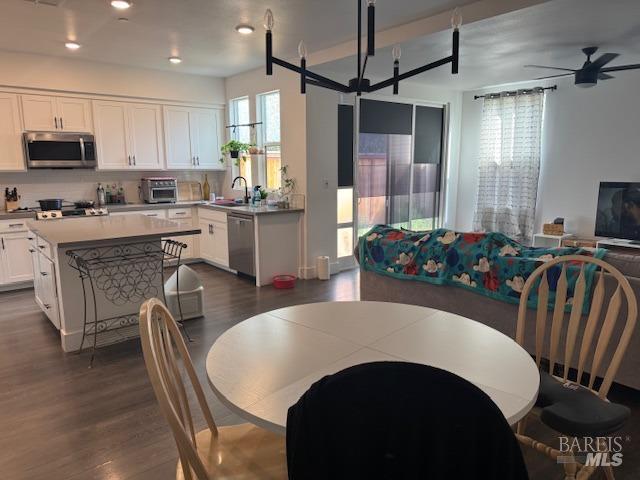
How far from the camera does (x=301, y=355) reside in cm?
148

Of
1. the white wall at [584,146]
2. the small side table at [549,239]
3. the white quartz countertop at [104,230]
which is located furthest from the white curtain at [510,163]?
the white quartz countertop at [104,230]

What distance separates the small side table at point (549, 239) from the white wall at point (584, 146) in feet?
0.88

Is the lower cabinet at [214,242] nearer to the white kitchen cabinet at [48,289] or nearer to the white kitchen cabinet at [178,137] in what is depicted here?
the white kitchen cabinet at [178,137]

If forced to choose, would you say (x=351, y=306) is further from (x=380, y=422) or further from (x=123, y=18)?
(x=123, y=18)

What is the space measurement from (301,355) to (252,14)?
3083 mm

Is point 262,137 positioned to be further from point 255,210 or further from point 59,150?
point 59,150

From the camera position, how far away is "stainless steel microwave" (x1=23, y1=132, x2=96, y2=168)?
4945 millimetres

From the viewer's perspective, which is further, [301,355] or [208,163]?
[208,163]

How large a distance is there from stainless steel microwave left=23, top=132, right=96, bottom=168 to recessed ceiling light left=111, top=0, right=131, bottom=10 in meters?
2.30

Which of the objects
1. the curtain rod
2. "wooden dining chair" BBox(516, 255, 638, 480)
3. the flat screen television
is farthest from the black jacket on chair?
the curtain rod

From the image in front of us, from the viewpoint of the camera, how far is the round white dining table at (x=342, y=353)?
1.22 meters

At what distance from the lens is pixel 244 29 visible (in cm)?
390

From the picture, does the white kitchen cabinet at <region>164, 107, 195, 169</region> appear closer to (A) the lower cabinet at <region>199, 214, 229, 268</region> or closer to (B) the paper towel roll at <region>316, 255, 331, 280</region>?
(A) the lower cabinet at <region>199, 214, 229, 268</region>

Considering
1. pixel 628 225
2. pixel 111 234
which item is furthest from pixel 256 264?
pixel 628 225
